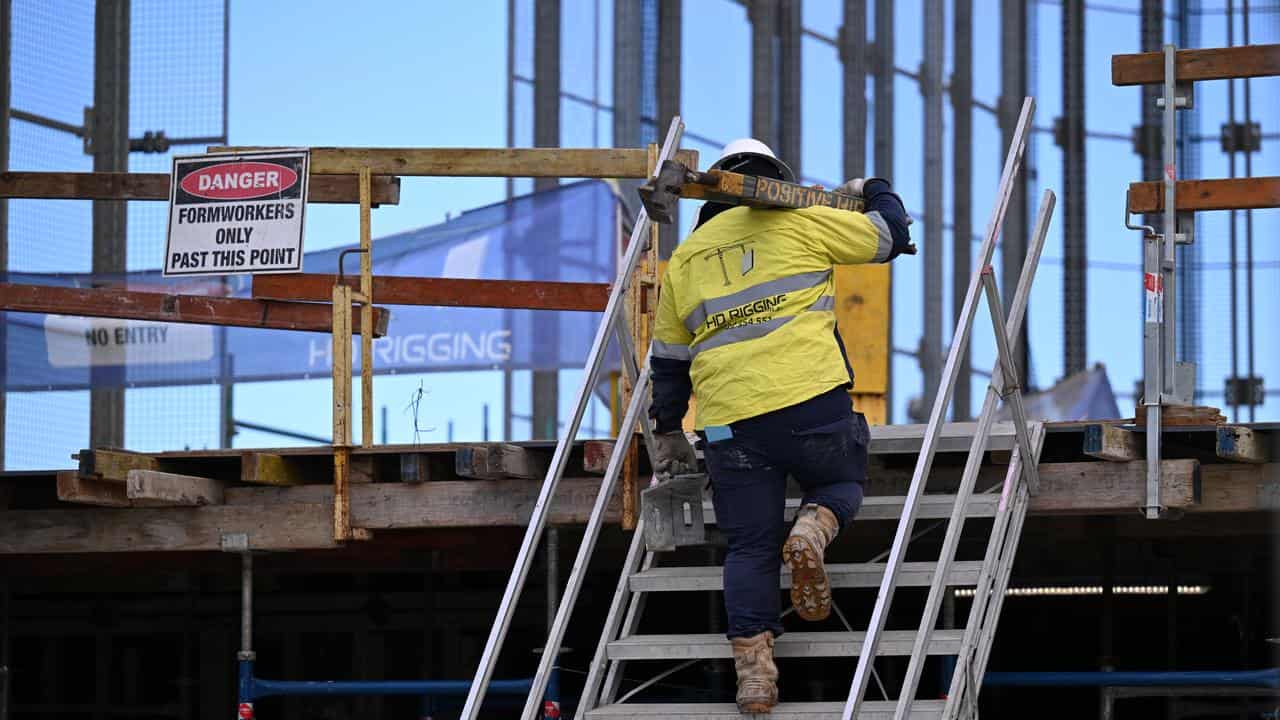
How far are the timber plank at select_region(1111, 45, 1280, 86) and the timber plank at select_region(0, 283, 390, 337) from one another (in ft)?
10.2

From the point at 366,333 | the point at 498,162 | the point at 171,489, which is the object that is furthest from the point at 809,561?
the point at 171,489

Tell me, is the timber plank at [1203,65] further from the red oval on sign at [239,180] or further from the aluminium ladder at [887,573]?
the red oval on sign at [239,180]

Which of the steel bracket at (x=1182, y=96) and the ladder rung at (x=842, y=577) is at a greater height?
the steel bracket at (x=1182, y=96)

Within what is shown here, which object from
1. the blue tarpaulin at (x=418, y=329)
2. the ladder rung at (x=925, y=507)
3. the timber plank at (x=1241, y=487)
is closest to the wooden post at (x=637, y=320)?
the ladder rung at (x=925, y=507)

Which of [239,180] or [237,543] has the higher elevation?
[239,180]

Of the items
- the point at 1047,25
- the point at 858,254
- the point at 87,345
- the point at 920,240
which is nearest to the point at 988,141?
the point at 1047,25

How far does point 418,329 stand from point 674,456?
6.32 m

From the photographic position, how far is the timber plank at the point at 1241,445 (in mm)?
7090

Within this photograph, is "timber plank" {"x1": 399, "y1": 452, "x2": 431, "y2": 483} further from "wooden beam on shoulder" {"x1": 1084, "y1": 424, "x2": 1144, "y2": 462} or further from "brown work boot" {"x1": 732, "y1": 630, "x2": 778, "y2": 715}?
"wooden beam on shoulder" {"x1": 1084, "y1": 424, "x2": 1144, "y2": 462}

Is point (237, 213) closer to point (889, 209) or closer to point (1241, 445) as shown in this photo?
point (889, 209)

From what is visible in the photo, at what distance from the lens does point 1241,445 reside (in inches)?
283

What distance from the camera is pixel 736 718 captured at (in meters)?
6.50

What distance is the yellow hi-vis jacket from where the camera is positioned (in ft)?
21.9

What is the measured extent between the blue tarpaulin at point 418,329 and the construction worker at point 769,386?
574cm
